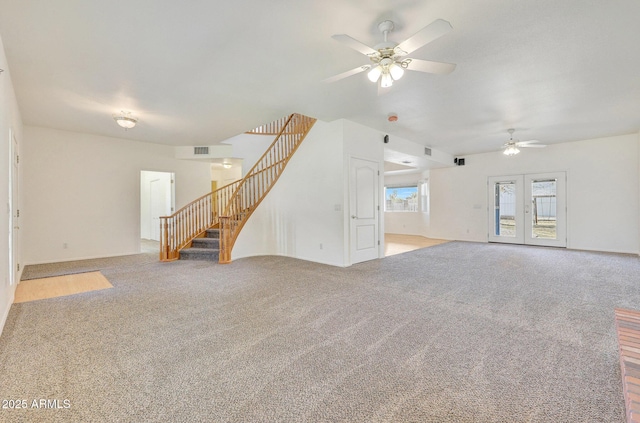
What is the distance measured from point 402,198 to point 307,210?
7220mm

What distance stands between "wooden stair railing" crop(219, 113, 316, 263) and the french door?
630 centimetres

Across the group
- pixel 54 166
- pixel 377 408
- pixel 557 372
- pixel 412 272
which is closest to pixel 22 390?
pixel 377 408

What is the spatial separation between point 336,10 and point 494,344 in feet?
10.2

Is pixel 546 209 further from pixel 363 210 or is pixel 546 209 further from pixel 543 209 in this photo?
pixel 363 210

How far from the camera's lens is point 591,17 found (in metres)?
2.48

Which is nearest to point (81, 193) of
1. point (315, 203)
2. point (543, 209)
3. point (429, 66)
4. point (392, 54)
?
point (315, 203)

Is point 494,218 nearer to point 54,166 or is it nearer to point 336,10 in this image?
point 336,10

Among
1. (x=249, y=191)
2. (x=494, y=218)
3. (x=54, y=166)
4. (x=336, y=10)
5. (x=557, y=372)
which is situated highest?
(x=336, y=10)

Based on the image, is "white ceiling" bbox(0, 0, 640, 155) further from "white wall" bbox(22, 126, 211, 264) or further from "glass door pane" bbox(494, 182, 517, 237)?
"glass door pane" bbox(494, 182, 517, 237)

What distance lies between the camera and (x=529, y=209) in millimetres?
8070

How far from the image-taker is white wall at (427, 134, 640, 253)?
658cm

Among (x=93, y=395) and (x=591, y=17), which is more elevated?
(x=591, y=17)

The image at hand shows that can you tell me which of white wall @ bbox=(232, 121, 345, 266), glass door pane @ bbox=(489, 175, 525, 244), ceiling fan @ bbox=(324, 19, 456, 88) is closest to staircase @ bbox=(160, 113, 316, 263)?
white wall @ bbox=(232, 121, 345, 266)

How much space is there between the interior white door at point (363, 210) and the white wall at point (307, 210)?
0.29 metres
